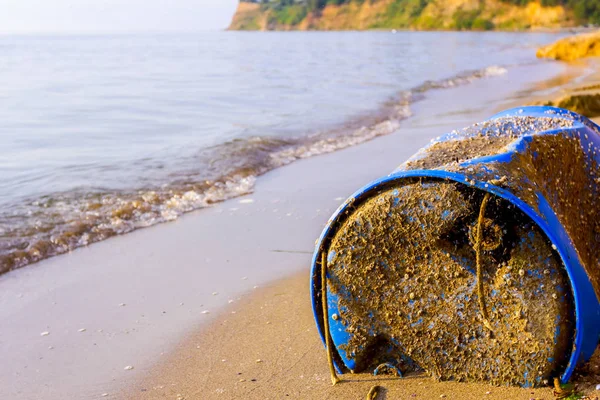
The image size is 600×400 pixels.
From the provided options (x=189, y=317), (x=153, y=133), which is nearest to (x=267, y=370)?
(x=189, y=317)

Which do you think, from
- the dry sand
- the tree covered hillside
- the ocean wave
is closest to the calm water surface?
the ocean wave

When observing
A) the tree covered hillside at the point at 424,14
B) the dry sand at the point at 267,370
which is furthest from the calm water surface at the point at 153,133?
the tree covered hillside at the point at 424,14

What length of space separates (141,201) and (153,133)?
3.81 metres

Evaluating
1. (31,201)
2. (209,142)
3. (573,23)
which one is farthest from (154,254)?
(573,23)

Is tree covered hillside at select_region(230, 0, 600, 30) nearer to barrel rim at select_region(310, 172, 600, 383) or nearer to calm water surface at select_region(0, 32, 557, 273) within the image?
calm water surface at select_region(0, 32, 557, 273)

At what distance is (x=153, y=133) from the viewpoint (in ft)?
31.1

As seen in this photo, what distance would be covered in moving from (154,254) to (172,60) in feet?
74.5

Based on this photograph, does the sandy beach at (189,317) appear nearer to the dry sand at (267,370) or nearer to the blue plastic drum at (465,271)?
the dry sand at (267,370)

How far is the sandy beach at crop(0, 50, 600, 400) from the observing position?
8.42 ft

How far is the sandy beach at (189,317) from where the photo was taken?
8.42 ft

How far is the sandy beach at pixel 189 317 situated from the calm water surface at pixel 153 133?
0.64 m

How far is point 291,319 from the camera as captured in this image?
10.3 feet

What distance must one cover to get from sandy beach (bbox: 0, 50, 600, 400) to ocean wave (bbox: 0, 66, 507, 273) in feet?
0.79

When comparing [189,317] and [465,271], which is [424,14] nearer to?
[189,317]
